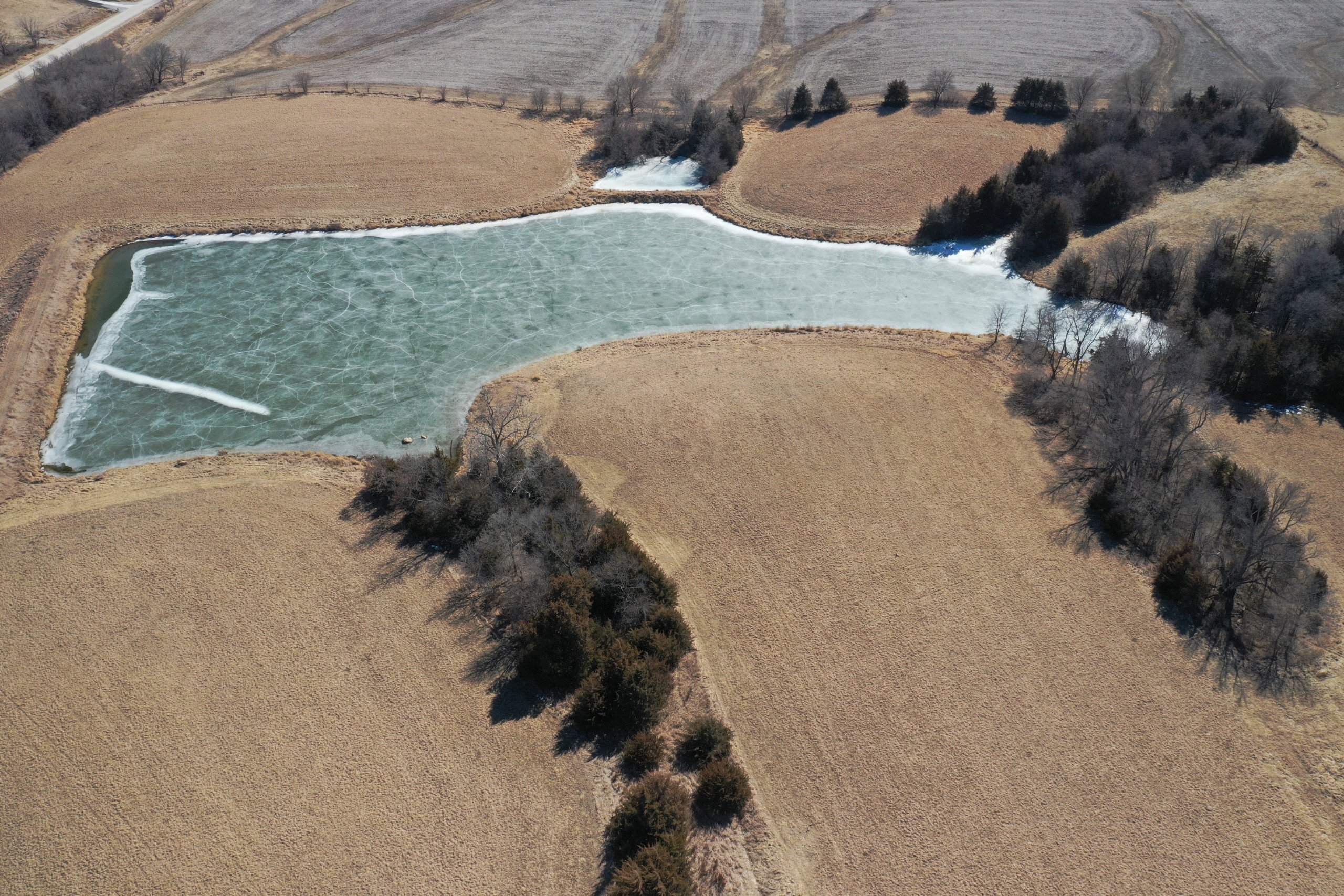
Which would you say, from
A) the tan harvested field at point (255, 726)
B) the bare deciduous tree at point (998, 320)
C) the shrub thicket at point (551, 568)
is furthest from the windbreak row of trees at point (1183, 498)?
the tan harvested field at point (255, 726)

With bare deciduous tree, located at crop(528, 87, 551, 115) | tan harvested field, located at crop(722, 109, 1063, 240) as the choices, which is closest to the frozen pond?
tan harvested field, located at crop(722, 109, 1063, 240)

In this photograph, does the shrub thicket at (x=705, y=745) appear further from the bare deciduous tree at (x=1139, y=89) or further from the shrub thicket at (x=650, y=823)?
the bare deciduous tree at (x=1139, y=89)

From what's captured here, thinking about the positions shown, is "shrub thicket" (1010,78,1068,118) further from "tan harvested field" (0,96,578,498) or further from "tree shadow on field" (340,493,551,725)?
"tree shadow on field" (340,493,551,725)

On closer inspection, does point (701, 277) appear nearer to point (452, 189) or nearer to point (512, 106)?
point (452, 189)

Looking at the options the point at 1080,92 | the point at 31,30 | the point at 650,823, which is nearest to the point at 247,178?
the point at 31,30

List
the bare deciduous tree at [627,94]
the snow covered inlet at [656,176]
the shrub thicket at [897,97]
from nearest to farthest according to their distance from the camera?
1. the snow covered inlet at [656,176]
2. the shrub thicket at [897,97]
3. the bare deciduous tree at [627,94]

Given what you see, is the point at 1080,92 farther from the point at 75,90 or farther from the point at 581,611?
the point at 75,90

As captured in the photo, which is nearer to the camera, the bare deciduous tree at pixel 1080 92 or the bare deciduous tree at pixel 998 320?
the bare deciduous tree at pixel 998 320
